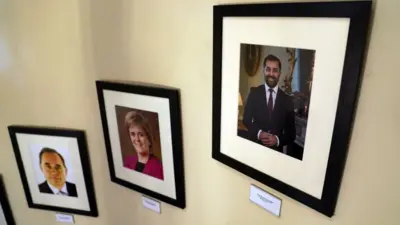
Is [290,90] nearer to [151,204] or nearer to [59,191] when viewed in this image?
[151,204]

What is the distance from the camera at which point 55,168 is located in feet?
4.59

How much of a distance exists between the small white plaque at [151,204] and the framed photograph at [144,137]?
0.04m

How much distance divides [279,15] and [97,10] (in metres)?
0.68

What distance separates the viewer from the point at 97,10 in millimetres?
1079

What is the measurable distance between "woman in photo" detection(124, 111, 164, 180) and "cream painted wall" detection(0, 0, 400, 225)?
0.14 metres

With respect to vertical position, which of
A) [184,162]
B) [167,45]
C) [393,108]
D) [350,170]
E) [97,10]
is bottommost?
[184,162]

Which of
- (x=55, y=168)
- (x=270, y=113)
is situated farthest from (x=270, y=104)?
(x=55, y=168)

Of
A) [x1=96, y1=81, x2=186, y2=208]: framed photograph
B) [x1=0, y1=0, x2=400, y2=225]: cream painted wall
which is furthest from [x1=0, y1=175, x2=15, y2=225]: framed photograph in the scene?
[x1=96, y1=81, x2=186, y2=208]: framed photograph

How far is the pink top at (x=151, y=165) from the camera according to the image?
1.18 metres

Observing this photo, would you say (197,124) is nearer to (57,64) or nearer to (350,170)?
(350,170)

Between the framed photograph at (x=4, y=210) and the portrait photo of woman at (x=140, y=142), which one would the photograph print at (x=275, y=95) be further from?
the framed photograph at (x=4, y=210)

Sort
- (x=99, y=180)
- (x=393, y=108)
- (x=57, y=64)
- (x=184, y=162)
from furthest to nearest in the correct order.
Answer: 1. (x=99, y=180)
2. (x=57, y=64)
3. (x=184, y=162)
4. (x=393, y=108)

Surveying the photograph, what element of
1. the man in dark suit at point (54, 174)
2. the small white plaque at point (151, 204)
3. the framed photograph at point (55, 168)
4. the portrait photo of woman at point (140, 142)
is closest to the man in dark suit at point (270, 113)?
the portrait photo of woman at point (140, 142)

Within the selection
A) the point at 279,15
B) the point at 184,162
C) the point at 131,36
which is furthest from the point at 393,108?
the point at 131,36
